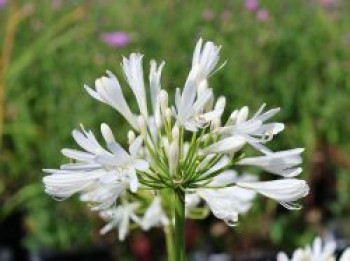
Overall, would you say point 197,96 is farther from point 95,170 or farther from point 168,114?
point 95,170

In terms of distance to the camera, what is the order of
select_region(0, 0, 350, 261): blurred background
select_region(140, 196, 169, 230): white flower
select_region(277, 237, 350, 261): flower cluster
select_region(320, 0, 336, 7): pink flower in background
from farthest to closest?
select_region(320, 0, 336, 7): pink flower in background → select_region(0, 0, 350, 261): blurred background → select_region(140, 196, 169, 230): white flower → select_region(277, 237, 350, 261): flower cluster

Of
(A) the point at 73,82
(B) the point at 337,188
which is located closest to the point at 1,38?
(A) the point at 73,82

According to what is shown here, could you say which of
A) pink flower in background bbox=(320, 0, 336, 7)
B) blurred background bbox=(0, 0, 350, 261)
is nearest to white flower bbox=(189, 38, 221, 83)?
blurred background bbox=(0, 0, 350, 261)

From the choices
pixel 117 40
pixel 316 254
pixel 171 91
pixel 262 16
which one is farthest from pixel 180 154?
pixel 262 16

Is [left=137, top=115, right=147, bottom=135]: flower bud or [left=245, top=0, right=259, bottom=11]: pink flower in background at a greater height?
[left=245, top=0, right=259, bottom=11]: pink flower in background

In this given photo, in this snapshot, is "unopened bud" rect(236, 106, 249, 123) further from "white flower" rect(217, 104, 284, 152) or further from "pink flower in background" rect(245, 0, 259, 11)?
"pink flower in background" rect(245, 0, 259, 11)

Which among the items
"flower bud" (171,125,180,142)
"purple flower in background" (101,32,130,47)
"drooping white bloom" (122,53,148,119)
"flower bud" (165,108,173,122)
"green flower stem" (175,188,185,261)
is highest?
"purple flower in background" (101,32,130,47)

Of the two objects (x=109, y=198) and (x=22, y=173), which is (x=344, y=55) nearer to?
(x=22, y=173)

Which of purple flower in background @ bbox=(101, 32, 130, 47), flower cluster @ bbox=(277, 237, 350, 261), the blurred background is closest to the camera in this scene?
flower cluster @ bbox=(277, 237, 350, 261)
